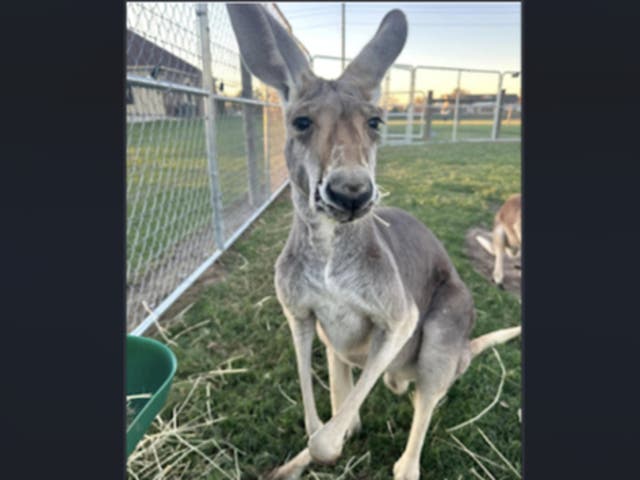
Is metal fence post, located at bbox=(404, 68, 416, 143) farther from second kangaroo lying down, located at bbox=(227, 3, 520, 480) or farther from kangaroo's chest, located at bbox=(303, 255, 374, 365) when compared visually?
kangaroo's chest, located at bbox=(303, 255, 374, 365)

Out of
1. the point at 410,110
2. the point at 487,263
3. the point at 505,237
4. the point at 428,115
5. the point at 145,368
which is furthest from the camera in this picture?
the point at 428,115

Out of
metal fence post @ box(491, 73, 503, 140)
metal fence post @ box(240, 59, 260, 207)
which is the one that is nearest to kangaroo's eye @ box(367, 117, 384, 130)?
metal fence post @ box(240, 59, 260, 207)

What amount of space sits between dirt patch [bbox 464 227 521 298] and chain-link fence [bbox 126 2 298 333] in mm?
2061

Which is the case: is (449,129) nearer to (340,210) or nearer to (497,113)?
(497,113)

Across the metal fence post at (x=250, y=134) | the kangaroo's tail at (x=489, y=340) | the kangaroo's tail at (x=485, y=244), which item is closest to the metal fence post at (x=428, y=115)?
the metal fence post at (x=250, y=134)

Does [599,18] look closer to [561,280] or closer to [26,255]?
[561,280]

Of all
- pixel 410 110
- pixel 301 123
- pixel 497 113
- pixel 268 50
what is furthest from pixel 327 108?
pixel 410 110

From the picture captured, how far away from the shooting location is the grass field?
1.53 metres

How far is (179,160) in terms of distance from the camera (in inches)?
133

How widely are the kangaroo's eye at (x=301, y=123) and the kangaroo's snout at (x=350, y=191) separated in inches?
11.3

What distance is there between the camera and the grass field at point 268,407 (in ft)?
5.01

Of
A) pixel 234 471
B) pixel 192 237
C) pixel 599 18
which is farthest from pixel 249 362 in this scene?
pixel 599 18

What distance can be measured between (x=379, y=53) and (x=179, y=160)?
91.1 inches

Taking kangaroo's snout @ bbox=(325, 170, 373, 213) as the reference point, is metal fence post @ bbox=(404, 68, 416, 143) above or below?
above
